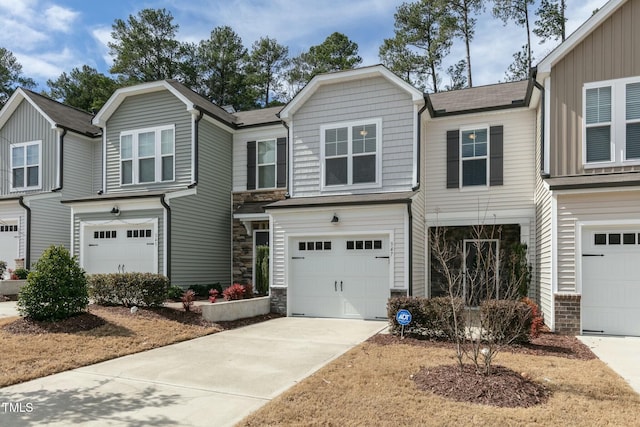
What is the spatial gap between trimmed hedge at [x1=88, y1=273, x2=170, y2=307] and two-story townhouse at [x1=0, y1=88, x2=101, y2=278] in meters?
6.05

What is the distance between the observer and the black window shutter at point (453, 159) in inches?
517

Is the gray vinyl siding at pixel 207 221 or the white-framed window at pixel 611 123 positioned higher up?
the white-framed window at pixel 611 123

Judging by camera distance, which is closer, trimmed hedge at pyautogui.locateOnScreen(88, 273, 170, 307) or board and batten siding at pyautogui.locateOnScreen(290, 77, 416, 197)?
trimmed hedge at pyautogui.locateOnScreen(88, 273, 170, 307)

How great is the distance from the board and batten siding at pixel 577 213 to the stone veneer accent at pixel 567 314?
0.62ft

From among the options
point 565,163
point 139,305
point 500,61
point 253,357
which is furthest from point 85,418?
point 500,61

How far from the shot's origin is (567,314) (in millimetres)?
9367

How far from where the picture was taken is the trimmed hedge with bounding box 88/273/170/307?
10.7 metres

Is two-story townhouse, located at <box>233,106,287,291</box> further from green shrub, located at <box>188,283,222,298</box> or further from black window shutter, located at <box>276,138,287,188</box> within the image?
green shrub, located at <box>188,283,222,298</box>

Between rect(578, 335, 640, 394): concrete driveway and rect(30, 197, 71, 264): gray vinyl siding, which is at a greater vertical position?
rect(30, 197, 71, 264): gray vinyl siding

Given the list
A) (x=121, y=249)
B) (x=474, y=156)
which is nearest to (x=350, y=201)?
(x=474, y=156)

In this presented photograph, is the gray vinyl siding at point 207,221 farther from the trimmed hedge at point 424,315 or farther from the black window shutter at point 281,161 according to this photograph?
the trimmed hedge at point 424,315

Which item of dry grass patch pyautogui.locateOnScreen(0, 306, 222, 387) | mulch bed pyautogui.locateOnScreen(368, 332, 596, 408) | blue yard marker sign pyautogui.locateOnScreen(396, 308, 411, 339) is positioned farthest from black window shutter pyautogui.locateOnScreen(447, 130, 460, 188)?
dry grass patch pyautogui.locateOnScreen(0, 306, 222, 387)

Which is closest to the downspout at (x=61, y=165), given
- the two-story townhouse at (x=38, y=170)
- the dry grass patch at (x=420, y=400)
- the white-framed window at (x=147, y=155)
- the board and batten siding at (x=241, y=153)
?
the two-story townhouse at (x=38, y=170)

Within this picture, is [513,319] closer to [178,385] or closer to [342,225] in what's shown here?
[342,225]
